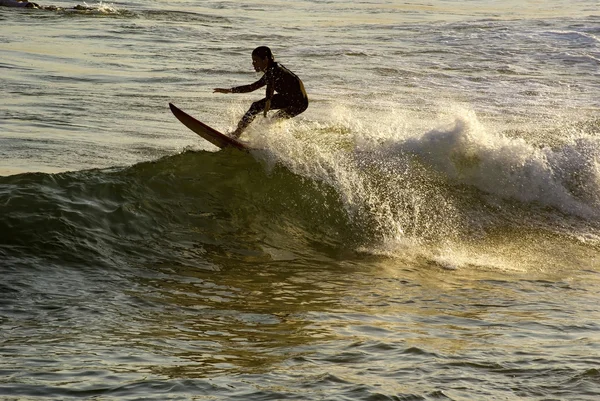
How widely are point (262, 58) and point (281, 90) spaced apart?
465 mm

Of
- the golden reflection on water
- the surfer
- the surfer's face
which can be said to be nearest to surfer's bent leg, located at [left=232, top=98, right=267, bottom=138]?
the surfer

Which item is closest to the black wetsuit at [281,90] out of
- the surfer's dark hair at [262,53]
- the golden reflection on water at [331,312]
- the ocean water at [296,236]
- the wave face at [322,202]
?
the surfer's dark hair at [262,53]

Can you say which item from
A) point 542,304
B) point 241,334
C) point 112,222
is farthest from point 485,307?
point 112,222

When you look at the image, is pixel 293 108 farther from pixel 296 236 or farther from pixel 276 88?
pixel 296 236

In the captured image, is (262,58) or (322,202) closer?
(262,58)

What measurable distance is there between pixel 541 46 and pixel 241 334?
23199 millimetres

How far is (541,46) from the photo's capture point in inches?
1129

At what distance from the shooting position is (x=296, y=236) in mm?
11234

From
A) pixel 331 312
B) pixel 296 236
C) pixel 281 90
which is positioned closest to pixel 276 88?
pixel 281 90

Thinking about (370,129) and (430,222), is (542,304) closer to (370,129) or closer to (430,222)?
(430,222)

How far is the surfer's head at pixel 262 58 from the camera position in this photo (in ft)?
37.4

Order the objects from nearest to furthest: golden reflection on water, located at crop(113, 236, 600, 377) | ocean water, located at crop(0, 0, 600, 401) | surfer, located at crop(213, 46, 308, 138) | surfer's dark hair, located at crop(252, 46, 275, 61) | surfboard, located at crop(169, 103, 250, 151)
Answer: ocean water, located at crop(0, 0, 600, 401)
golden reflection on water, located at crop(113, 236, 600, 377)
surfer's dark hair, located at crop(252, 46, 275, 61)
surfer, located at crop(213, 46, 308, 138)
surfboard, located at crop(169, 103, 250, 151)

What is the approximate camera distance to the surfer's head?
37.4ft

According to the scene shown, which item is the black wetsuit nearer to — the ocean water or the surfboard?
the ocean water
